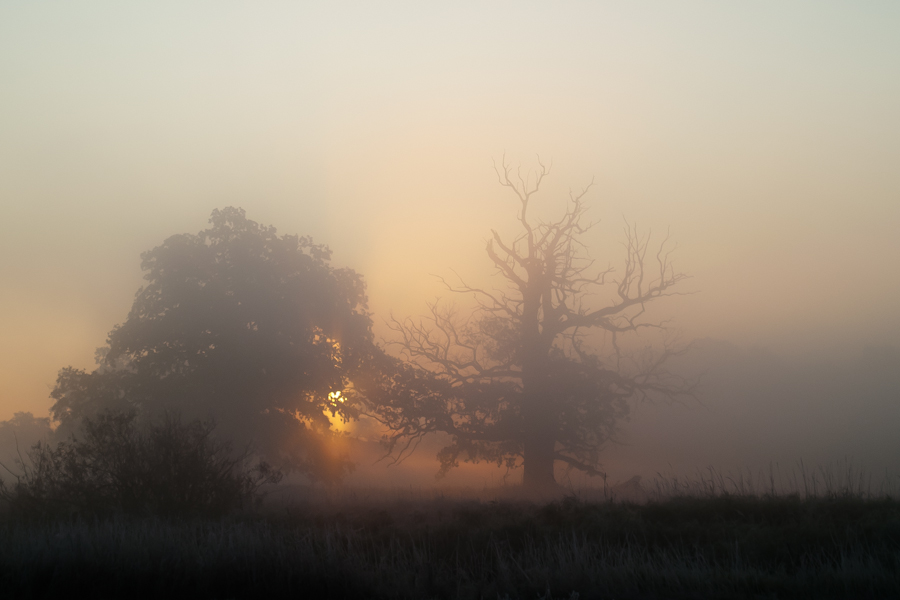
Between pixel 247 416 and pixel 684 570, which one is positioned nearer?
pixel 684 570

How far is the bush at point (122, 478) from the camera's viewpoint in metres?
12.0

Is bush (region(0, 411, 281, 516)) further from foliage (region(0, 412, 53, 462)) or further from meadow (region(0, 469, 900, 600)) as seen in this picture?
foliage (region(0, 412, 53, 462))

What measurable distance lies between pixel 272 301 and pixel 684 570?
20567mm

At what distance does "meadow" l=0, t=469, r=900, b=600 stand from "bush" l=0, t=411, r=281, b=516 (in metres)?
0.48

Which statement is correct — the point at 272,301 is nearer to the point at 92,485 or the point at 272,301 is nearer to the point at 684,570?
the point at 92,485

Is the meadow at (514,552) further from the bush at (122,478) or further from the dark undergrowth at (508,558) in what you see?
the bush at (122,478)

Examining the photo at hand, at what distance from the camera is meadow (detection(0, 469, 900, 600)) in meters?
7.63

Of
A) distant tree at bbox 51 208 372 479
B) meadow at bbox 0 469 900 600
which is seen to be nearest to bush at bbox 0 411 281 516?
meadow at bbox 0 469 900 600

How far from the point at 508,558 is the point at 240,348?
16.4 meters

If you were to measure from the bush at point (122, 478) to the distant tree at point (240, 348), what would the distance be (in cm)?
864

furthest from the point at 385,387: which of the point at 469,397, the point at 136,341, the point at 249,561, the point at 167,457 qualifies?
the point at 249,561

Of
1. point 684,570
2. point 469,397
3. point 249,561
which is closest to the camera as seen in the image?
point 684,570

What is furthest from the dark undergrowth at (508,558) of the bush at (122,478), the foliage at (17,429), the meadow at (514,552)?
the foliage at (17,429)

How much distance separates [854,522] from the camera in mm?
10289
